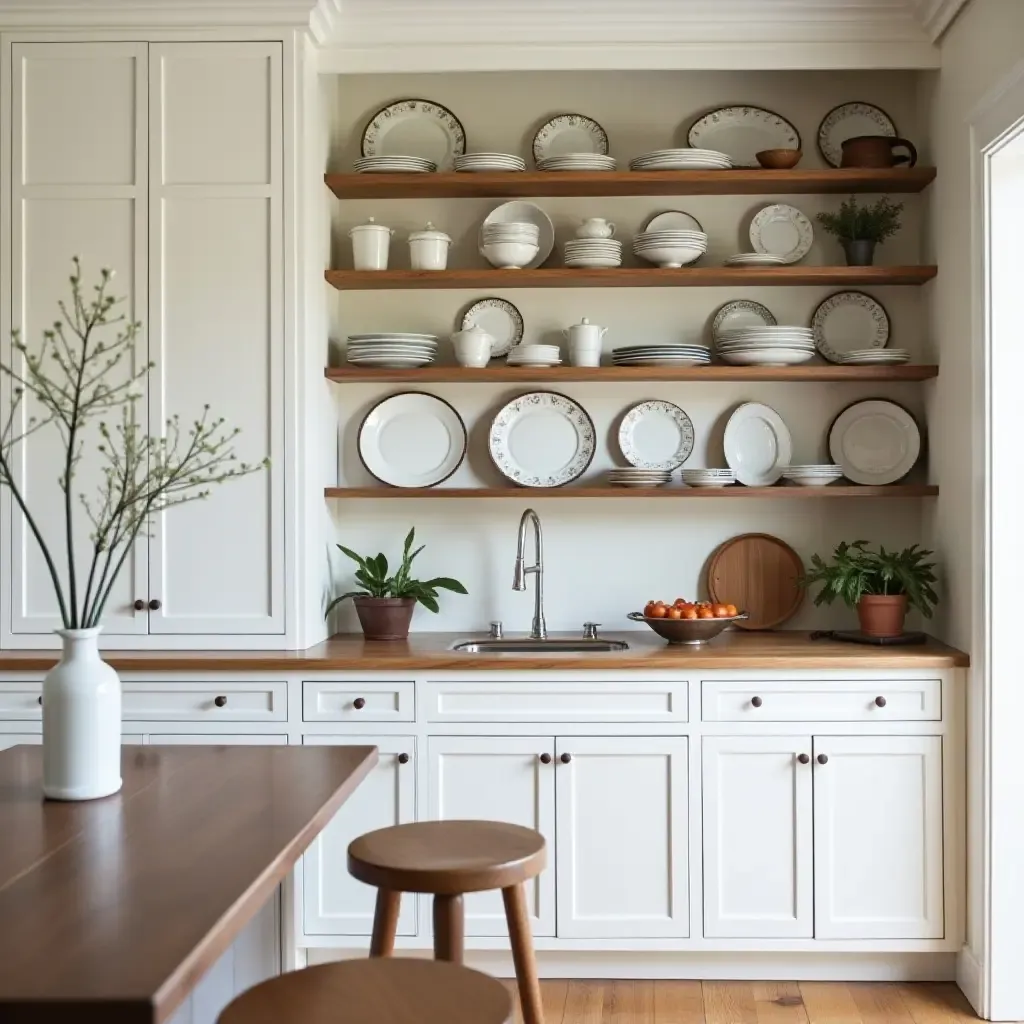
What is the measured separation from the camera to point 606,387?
4.07 meters

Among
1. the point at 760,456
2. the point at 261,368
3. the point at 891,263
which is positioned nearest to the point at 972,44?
the point at 891,263

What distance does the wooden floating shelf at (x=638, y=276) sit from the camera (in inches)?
150

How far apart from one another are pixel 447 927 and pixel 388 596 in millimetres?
1783

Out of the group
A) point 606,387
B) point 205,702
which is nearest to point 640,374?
point 606,387

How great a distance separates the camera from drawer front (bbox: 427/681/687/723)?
3.43 meters

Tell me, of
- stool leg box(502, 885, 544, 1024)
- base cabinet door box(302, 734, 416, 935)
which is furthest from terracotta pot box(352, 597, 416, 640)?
stool leg box(502, 885, 544, 1024)

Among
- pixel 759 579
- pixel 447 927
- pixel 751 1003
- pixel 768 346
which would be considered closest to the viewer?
pixel 447 927

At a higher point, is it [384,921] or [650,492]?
[650,492]

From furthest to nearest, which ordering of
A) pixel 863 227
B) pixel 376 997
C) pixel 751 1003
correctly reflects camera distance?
1. pixel 863 227
2. pixel 751 1003
3. pixel 376 997

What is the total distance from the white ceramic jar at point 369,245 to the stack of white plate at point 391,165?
0.16 m

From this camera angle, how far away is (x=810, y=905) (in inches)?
135

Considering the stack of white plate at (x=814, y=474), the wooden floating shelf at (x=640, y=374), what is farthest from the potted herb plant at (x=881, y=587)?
the wooden floating shelf at (x=640, y=374)

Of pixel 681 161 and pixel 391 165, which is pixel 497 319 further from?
pixel 681 161

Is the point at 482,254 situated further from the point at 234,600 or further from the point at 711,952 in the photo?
the point at 711,952
